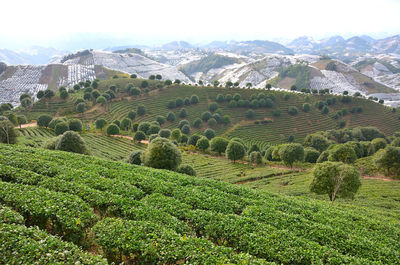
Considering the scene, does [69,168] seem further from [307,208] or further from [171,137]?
[171,137]

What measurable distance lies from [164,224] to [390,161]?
57201 mm

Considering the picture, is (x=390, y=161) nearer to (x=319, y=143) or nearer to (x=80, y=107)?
(x=319, y=143)

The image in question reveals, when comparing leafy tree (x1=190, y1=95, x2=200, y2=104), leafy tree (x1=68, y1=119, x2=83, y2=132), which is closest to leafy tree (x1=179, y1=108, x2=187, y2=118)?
leafy tree (x1=190, y1=95, x2=200, y2=104)

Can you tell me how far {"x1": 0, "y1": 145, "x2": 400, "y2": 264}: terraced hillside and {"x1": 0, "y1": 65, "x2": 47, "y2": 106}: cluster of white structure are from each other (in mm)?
164484

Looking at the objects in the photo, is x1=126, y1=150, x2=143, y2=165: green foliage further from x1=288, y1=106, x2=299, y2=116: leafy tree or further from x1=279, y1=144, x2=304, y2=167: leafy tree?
x1=288, y1=106, x2=299, y2=116: leafy tree

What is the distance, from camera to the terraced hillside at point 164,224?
38.7 ft

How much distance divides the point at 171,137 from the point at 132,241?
241 ft

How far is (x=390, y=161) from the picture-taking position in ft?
162

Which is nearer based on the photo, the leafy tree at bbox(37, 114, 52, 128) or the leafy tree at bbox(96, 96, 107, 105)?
the leafy tree at bbox(37, 114, 52, 128)

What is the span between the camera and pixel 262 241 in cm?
1395

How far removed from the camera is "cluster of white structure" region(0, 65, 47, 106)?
14935cm

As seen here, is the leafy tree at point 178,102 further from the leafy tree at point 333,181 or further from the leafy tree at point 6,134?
the leafy tree at point 333,181

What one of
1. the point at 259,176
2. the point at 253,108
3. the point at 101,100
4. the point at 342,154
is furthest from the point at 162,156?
the point at 253,108

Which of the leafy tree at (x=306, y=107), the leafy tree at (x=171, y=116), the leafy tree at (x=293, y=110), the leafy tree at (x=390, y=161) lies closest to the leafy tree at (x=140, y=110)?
the leafy tree at (x=171, y=116)
